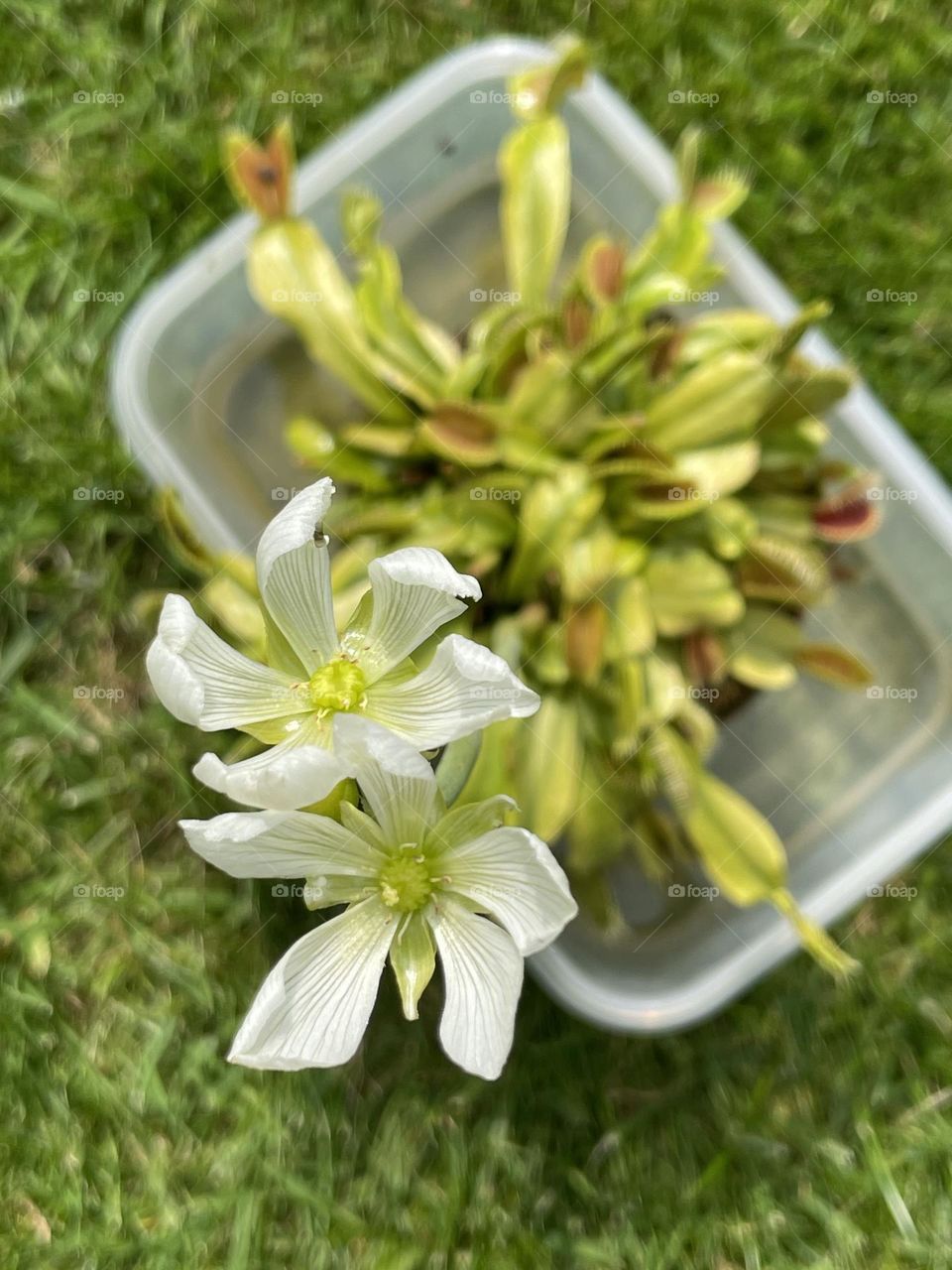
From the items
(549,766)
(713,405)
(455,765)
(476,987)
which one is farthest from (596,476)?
(476,987)

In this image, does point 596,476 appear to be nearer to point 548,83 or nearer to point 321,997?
point 548,83

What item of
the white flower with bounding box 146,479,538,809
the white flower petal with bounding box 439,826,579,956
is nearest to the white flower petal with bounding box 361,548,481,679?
the white flower with bounding box 146,479,538,809

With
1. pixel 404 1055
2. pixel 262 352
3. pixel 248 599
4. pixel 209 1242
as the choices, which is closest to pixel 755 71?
pixel 262 352

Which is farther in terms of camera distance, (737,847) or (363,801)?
(737,847)

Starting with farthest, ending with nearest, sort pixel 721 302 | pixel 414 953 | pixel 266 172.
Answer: pixel 721 302
pixel 266 172
pixel 414 953

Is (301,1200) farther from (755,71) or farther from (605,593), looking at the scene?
(755,71)

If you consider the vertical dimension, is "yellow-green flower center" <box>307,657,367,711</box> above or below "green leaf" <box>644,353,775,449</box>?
below

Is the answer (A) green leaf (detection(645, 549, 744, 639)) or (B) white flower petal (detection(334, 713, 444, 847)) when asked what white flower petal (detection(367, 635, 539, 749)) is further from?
(A) green leaf (detection(645, 549, 744, 639))
